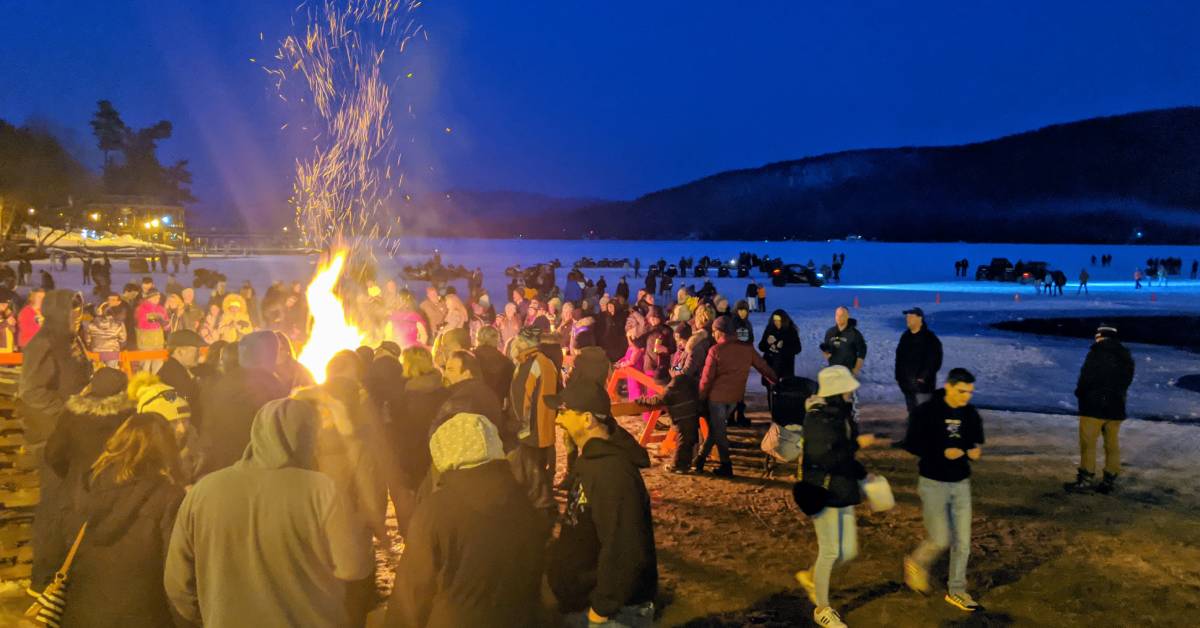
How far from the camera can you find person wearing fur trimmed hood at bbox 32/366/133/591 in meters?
3.97

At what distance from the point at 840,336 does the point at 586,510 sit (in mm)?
6762

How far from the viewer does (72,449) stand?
4.02 metres

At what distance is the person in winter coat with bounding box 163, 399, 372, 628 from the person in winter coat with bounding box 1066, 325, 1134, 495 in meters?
6.99

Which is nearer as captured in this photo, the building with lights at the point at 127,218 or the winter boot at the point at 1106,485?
the winter boot at the point at 1106,485

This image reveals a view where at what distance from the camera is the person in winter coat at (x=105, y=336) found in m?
10.6

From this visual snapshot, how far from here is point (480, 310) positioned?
1283cm

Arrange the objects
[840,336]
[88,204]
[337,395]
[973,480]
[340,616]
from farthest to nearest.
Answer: [88,204], [840,336], [973,480], [337,395], [340,616]

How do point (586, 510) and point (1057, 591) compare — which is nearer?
point (586, 510)

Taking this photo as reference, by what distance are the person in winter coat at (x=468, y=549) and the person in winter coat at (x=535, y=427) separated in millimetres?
3439

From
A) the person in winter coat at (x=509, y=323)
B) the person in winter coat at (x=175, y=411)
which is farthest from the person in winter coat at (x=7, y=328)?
the person in winter coat at (x=175, y=411)

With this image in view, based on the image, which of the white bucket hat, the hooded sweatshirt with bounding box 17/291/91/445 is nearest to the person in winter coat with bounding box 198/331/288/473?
the hooded sweatshirt with bounding box 17/291/91/445

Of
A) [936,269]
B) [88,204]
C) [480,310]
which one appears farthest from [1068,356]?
[88,204]

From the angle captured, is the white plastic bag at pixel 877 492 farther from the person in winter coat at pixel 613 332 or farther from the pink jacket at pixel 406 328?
the person in winter coat at pixel 613 332

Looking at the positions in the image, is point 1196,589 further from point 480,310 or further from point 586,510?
point 480,310
